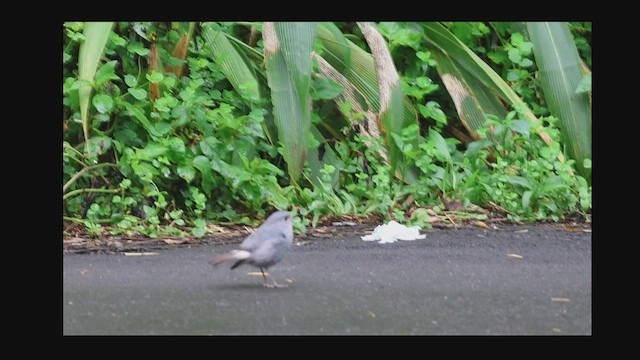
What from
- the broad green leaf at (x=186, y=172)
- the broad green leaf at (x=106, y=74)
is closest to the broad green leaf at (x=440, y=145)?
the broad green leaf at (x=186, y=172)

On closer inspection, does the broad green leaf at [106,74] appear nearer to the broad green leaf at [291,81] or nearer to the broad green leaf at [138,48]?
the broad green leaf at [138,48]

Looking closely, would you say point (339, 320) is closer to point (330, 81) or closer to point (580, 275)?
point (580, 275)

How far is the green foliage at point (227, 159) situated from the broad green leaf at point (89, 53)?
7 centimetres

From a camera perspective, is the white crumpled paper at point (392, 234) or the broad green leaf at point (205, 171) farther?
the broad green leaf at point (205, 171)

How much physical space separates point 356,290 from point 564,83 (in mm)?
3420

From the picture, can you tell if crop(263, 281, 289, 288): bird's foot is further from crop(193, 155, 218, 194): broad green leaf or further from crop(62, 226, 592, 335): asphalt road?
crop(193, 155, 218, 194): broad green leaf

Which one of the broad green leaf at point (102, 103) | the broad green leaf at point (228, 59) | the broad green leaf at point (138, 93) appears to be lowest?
the broad green leaf at point (102, 103)

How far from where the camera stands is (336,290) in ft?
15.9

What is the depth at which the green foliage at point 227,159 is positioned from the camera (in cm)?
680

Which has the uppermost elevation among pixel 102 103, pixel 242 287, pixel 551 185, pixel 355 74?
pixel 355 74

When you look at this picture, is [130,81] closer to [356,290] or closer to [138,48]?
[138,48]

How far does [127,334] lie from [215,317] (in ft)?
1.46

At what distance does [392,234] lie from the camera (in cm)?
636

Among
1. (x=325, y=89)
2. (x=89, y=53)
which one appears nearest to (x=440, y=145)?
(x=325, y=89)
